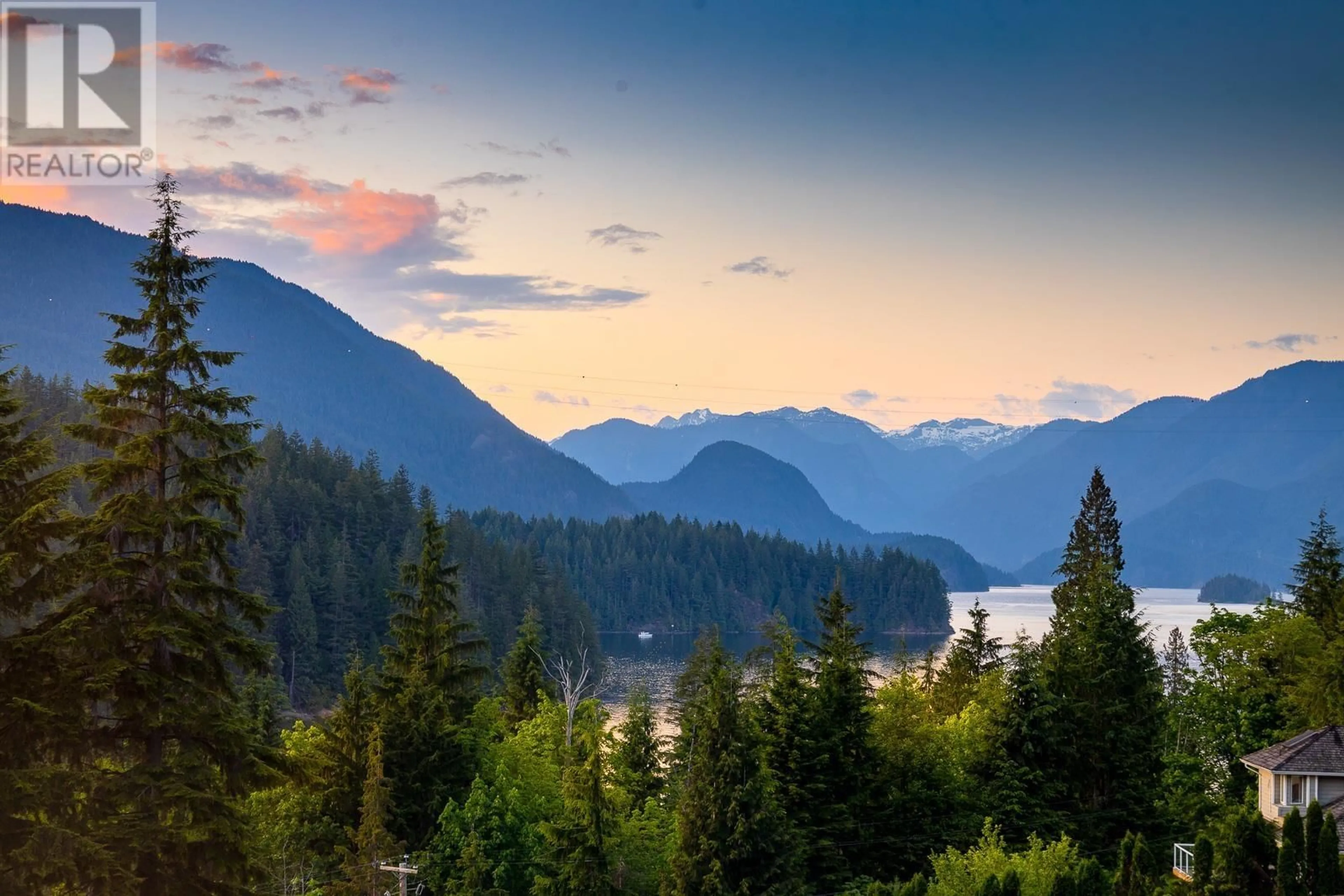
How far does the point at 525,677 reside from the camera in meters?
57.9

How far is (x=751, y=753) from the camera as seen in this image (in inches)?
1423

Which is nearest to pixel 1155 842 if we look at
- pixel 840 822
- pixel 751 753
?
pixel 840 822

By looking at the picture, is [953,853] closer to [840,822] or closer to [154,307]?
[840,822]

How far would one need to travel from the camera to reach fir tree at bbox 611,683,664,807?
47406mm

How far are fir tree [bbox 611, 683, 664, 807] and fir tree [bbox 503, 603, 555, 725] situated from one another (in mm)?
6467

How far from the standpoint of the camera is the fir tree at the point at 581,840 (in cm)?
3722

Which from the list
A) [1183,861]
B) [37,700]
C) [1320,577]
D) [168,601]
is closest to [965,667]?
[1320,577]

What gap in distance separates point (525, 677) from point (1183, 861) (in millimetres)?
28774

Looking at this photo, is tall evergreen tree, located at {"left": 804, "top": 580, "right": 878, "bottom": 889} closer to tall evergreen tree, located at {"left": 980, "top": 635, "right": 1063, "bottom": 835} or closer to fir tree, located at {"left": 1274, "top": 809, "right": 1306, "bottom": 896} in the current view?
tall evergreen tree, located at {"left": 980, "top": 635, "right": 1063, "bottom": 835}

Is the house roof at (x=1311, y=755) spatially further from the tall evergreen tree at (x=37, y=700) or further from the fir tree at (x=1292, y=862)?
the tall evergreen tree at (x=37, y=700)

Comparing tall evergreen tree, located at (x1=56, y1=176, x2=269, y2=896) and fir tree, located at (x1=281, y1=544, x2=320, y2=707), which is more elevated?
tall evergreen tree, located at (x1=56, y1=176, x2=269, y2=896)

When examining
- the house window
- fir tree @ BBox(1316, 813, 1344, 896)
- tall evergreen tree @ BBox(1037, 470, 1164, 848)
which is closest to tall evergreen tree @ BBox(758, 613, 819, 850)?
tall evergreen tree @ BBox(1037, 470, 1164, 848)

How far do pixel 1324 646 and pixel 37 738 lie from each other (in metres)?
43.1

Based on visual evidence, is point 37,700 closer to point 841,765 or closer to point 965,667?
point 841,765
